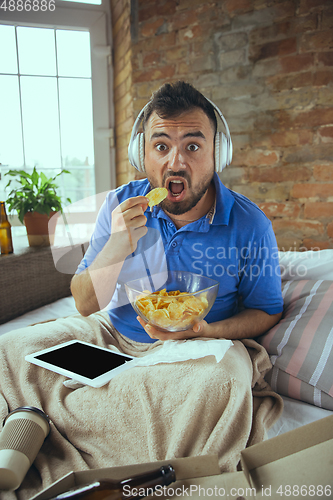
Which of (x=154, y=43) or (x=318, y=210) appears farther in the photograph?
(x=154, y=43)

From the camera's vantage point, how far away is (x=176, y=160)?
968mm

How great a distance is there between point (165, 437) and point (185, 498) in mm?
226

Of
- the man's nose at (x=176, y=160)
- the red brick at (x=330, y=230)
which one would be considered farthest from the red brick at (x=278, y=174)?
the man's nose at (x=176, y=160)

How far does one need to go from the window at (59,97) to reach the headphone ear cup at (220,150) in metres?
0.88

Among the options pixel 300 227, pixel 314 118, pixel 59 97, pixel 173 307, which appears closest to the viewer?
pixel 173 307

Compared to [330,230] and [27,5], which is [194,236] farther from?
[27,5]

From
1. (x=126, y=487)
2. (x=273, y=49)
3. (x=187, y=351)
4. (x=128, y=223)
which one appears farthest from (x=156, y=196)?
(x=273, y=49)

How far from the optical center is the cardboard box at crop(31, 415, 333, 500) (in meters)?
0.50

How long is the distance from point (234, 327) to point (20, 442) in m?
0.62

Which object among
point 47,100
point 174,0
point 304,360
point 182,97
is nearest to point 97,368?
point 304,360

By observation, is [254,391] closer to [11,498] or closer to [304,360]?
[304,360]

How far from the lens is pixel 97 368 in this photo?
0.84 metres

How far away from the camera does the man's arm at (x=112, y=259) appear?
2.95 ft

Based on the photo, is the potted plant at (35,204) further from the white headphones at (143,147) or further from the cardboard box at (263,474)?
the cardboard box at (263,474)
